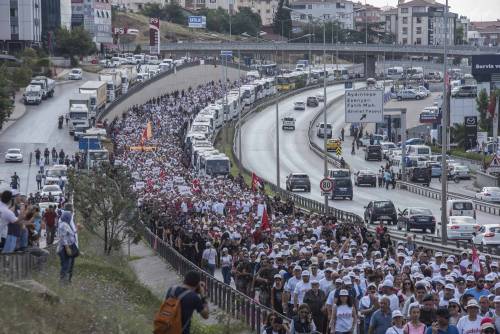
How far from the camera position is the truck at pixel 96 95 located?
95.3m

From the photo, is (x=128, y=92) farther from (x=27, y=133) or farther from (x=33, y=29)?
(x=33, y=29)

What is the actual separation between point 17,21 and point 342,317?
12474cm

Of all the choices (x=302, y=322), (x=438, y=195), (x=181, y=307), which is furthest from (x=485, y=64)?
(x=181, y=307)

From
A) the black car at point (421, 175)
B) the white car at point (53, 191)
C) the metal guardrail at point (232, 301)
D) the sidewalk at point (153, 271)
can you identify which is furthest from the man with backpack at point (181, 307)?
the black car at point (421, 175)

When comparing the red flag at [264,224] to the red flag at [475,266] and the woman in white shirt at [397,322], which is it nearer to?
the red flag at [475,266]

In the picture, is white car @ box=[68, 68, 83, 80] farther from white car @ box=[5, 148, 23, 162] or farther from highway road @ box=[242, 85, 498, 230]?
white car @ box=[5, 148, 23, 162]

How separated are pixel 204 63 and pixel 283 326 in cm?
12812

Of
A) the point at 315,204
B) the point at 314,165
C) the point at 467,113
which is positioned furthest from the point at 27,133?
the point at 315,204

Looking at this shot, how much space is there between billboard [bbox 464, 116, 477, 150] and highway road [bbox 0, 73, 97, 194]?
78.0ft

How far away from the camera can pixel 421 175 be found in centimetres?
7475

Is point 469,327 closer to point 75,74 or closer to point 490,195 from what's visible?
point 490,195

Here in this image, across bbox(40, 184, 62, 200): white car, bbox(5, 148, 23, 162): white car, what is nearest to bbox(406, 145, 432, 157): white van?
bbox(5, 148, 23, 162): white car

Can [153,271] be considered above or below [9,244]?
below

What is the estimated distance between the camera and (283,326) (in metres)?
17.8
